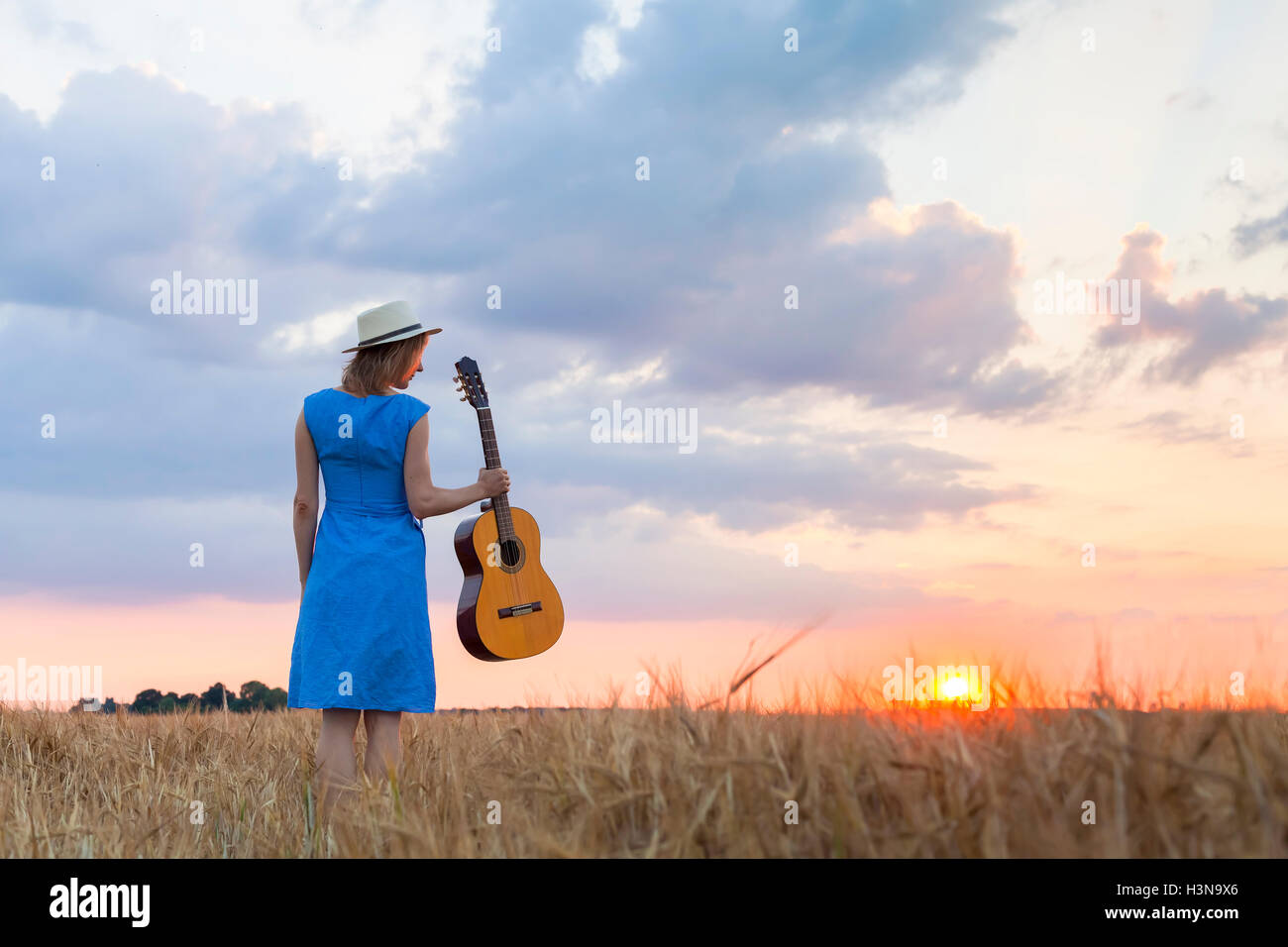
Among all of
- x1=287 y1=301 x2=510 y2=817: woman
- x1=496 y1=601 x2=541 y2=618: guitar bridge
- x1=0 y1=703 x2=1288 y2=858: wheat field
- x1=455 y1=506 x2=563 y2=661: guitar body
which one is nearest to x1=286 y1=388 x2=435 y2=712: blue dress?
x1=287 y1=301 x2=510 y2=817: woman

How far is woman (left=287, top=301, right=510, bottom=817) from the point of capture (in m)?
4.75

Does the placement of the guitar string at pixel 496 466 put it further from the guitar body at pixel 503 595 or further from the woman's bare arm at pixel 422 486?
the woman's bare arm at pixel 422 486

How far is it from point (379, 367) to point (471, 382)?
52.4 inches

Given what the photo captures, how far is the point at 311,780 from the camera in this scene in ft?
16.7

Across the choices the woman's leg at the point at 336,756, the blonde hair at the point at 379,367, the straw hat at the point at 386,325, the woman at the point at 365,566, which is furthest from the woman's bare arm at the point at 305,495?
the woman's leg at the point at 336,756

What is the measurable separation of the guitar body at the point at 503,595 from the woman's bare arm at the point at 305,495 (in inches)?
44.4

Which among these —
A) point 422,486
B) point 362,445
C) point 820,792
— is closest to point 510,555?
point 422,486

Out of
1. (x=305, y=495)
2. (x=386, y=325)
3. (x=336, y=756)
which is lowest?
(x=336, y=756)

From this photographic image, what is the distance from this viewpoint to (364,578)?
477 centimetres

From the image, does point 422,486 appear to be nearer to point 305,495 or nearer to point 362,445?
point 362,445

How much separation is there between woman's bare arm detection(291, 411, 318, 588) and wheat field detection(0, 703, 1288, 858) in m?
1.26
